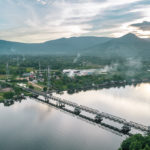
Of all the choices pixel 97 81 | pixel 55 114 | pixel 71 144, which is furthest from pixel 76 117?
pixel 97 81

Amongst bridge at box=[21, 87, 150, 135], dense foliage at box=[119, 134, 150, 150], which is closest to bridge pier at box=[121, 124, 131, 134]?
bridge at box=[21, 87, 150, 135]

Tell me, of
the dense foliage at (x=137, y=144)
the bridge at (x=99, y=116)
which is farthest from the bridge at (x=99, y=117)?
the dense foliage at (x=137, y=144)

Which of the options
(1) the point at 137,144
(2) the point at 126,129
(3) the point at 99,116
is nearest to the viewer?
(1) the point at 137,144

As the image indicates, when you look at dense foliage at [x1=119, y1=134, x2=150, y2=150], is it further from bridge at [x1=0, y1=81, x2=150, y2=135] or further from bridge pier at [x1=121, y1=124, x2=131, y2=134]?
bridge pier at [x1=121, y1=124, x2=131, y2=134]

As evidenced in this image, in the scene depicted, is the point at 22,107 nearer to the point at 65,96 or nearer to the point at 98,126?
the point at 65,96

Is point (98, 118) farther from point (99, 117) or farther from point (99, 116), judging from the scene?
point (99, 116)

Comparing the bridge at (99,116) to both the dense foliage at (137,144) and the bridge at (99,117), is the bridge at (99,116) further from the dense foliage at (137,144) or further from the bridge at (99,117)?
the dense foliage at (137,144)

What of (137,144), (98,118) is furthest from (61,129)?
(137,144)

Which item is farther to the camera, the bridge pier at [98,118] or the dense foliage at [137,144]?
the bridge pier at [98,118]

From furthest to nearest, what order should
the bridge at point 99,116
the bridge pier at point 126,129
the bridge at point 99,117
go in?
the bridge pier at point 126,129 < the bridge at point 99,117 < the bridge at point 99,116
